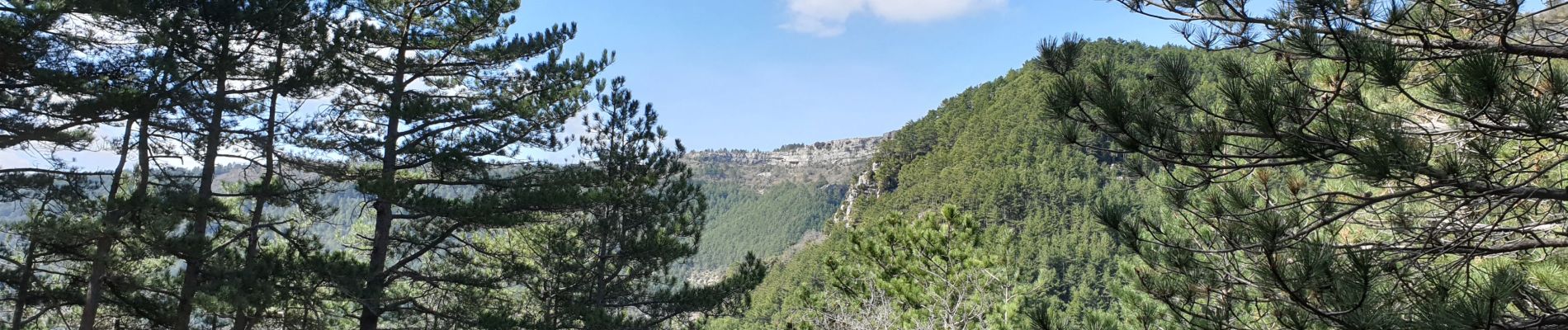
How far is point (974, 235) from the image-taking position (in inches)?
351

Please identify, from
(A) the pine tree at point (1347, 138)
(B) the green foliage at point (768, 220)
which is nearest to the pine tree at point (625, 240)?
(A) the pine tree at point (1347, 138)

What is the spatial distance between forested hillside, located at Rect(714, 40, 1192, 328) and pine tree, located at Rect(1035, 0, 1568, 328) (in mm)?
266

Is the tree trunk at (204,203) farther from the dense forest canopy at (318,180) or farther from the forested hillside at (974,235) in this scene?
the forested hillside at (974,235)

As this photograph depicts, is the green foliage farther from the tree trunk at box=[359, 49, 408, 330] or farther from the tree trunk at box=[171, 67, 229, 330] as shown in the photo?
the tree trunk at box=[171, 67, 229, 330]

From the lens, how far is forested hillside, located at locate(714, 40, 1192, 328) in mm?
8070

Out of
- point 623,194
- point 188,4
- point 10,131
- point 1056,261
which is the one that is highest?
point 188,4

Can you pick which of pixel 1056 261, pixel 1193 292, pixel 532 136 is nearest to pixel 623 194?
pixel 532 136

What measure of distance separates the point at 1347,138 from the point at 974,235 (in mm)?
6795

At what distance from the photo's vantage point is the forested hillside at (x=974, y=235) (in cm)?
807

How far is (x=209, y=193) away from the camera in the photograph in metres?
7.35

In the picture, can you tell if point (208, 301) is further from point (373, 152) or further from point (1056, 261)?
point (1056, 261)

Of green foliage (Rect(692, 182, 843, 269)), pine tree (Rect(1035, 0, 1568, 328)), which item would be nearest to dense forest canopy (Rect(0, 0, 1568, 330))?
pine tree (Rect(1035, 0, 1568, 328))

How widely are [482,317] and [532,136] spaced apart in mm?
2080

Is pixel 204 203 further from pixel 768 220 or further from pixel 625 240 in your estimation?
pixel 768 220
